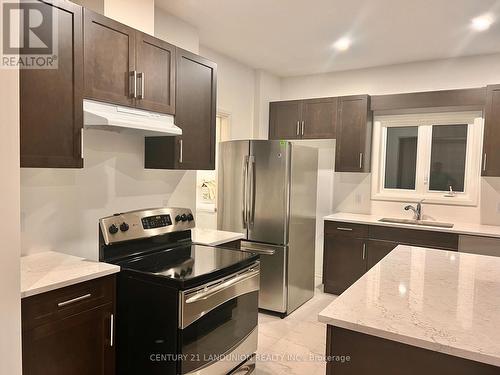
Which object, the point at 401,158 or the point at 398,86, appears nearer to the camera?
the point at 398,86

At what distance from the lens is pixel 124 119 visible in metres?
2.29

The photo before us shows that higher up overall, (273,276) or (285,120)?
(285,120)

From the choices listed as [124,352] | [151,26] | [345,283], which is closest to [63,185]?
[124,352]

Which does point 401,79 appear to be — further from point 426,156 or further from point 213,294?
point 213,294

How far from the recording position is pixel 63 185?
241 cm

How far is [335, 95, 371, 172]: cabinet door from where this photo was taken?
434 centimetres

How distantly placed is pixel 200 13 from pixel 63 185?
5.82ft

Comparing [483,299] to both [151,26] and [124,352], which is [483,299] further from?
[151,26]

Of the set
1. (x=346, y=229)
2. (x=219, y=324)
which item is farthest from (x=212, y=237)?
(x=346, y=229)

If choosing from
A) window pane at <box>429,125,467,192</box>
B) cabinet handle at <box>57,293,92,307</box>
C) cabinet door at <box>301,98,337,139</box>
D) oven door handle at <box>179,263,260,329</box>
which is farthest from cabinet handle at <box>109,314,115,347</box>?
window pane at <box>429,125,467,192</box>

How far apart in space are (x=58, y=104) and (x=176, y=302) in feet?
4.07

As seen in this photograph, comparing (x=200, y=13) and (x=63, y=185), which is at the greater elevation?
(x=200, y=13)

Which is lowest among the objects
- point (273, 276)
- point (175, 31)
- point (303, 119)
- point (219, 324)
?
point (273, 276)

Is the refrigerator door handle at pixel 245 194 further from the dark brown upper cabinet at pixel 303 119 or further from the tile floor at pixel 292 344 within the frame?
the dark brown upper cabinet at pixel 303 119
